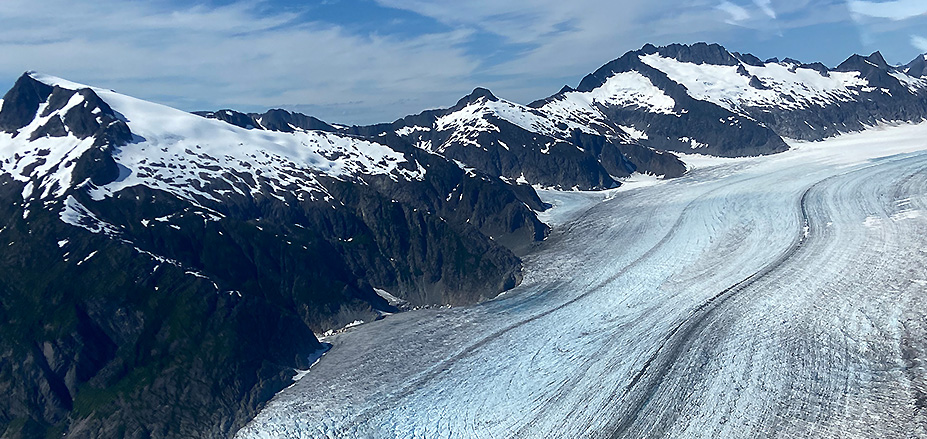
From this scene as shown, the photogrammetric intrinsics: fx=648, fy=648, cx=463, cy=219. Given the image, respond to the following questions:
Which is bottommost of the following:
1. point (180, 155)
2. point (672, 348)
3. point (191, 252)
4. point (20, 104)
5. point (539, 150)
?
point (672, 348)

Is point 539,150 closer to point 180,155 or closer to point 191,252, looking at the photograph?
point 180,155

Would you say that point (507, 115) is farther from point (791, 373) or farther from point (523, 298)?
point (791, 373)

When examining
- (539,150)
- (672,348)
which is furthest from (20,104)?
(539,150)

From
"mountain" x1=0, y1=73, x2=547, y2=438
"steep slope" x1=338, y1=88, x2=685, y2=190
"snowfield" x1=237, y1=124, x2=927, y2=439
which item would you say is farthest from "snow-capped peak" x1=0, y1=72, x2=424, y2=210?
"steep slope" x1=338, y1=88, x2=685, y2=190

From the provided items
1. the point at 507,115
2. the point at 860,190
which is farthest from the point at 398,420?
the point at 507,115

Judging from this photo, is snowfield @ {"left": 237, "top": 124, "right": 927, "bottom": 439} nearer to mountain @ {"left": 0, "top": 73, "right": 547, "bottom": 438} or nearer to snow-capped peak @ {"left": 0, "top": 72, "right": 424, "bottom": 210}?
mountain @ {"left": 0, "top": 73, "right": 547, "bottom": 438}
